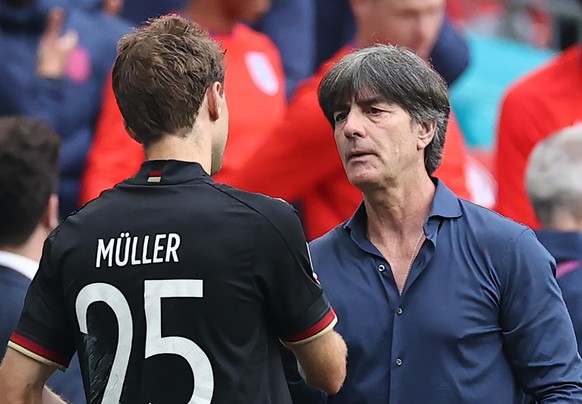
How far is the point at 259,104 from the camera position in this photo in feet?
17.4

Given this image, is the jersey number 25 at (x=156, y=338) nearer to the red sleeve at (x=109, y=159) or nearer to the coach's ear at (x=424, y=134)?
the coach's ear at (x=424, y=134)

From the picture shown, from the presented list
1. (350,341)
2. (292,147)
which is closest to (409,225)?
(350,341)

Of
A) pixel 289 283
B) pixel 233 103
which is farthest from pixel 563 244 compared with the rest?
pixel 233 103

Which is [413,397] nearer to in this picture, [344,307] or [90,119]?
[344,307]

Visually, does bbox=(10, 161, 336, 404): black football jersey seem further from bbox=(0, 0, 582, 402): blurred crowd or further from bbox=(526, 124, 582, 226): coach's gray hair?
bbox=(0, 0, 582, 402): blurred crowd

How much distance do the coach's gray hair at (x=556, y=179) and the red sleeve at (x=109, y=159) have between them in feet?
5.02

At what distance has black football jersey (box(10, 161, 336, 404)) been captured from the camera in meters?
2.66

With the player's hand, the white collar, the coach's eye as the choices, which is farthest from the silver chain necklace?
the player's hand

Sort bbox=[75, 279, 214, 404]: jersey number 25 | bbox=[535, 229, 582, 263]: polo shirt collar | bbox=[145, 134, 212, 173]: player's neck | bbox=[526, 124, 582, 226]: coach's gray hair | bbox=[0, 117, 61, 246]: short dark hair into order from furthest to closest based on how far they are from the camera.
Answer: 1. bbox=[526, 124, 582, 226]: coach's gray hair
2. bbox=[535, 229, 582, 263]: polo shirt collar
3. bbox=[0, 117, 61, 246]: short dark hair
4. bbox=[145, 134, 212, 173]: player's neck
5. bbox=[75, 279, 214, 404]: jersey number 25

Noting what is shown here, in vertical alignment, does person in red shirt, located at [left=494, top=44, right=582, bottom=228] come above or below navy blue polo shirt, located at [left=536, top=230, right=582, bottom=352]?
above

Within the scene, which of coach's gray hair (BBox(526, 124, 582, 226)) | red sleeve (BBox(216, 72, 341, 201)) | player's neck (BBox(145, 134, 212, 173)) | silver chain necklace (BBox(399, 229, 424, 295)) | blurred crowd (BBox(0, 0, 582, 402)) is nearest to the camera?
player's neck (BBox(145, 134, 212, 173))

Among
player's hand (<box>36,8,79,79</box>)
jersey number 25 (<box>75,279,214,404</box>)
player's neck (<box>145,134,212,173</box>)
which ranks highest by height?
player's hand (<box>36,8,79,79</box>)

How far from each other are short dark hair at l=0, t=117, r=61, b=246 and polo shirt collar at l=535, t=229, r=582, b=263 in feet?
4.37

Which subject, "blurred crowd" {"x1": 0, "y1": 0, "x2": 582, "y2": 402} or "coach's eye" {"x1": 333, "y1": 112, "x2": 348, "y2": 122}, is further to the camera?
"blurred crowd" {"x1": 0, "y1": 0, "x2": 582, "y2": 402}
